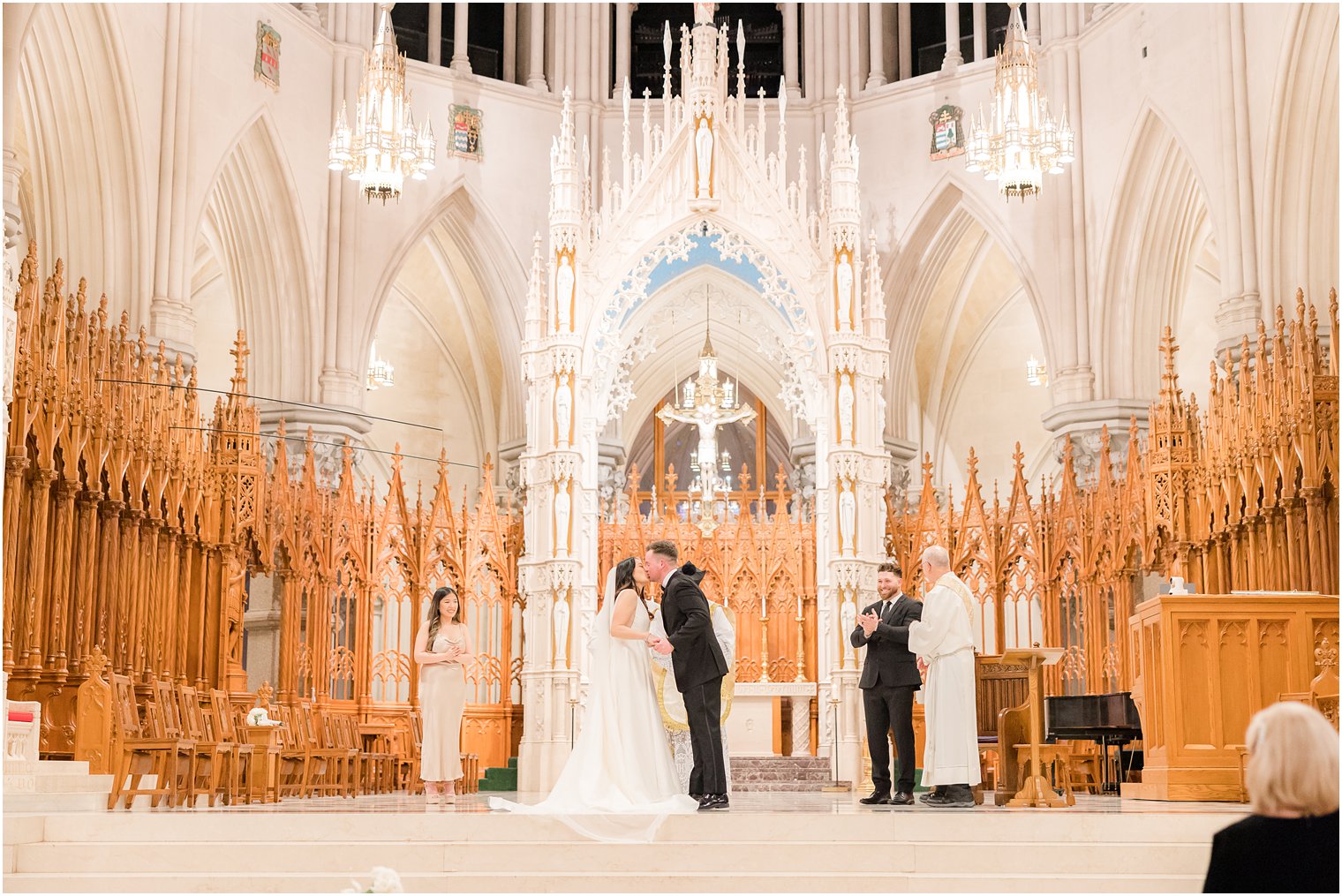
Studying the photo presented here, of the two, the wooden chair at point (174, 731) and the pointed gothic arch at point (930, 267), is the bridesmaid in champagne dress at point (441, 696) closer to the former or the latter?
the wooden chair at point (174, 731)

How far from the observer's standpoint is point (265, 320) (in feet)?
60.1

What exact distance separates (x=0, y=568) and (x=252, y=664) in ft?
30.9

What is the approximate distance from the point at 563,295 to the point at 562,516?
88.9 inches

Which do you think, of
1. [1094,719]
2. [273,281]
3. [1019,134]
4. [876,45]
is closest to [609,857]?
[1094,719]

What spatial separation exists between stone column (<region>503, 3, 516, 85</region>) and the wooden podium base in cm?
1382

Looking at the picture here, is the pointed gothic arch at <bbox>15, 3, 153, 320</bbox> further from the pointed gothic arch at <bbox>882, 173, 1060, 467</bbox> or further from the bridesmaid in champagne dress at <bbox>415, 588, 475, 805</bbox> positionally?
the pointed gothic arch at <bbox>882, 173, 1060, 467</bbox>

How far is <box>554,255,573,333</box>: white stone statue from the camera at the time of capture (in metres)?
15.8

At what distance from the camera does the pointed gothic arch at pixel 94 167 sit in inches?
587

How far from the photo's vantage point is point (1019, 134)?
15461mm

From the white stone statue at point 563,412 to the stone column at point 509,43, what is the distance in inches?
254

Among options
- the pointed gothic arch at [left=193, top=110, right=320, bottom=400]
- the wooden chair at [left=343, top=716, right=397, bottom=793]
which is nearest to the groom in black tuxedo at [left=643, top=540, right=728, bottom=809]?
the wooden chair at [left=343, top=716, right=397, bottom=793]

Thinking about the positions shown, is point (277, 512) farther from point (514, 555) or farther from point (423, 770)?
point (423, 770)

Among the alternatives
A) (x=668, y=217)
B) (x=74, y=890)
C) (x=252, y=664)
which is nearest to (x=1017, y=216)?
(x=668, y=217)

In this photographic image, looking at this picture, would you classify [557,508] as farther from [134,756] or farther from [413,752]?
[134,756]
